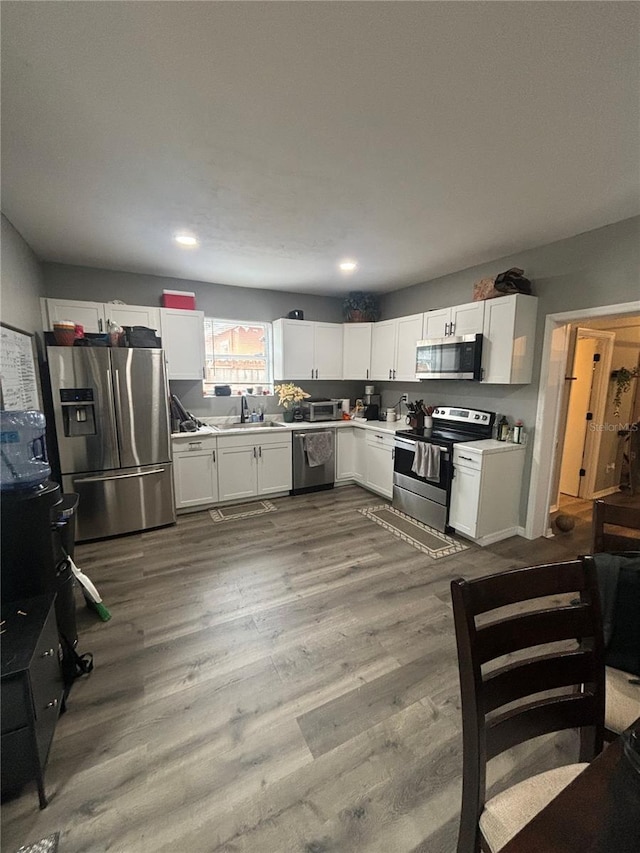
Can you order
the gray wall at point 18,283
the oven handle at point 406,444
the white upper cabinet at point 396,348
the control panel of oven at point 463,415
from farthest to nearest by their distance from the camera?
the white upper cabinet at point 396,348, the oven handle at point 406,444, the control panel of oven at point 463,415, the gray wall at point 18,283

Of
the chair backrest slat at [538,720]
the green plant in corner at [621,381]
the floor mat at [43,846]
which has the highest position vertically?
the green plant in corner at [621,381]

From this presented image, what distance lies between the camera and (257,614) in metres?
2.30

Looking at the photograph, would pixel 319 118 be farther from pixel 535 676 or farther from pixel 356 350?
pixel 356 350

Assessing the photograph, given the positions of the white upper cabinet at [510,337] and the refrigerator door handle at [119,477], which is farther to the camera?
the refrigerator door handle at [119,477]

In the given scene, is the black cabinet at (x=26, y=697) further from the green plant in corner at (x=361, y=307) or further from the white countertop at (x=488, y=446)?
the green plant in corner at (x=361, y=307)

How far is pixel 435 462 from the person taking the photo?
3391mm

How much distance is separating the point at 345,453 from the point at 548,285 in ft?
9.49

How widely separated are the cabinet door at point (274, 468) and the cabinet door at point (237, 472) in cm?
8

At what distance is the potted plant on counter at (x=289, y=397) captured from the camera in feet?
15.3

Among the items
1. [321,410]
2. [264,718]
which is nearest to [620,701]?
A: [264,718]

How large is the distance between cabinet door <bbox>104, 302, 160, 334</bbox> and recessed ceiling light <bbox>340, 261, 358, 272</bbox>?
207cm

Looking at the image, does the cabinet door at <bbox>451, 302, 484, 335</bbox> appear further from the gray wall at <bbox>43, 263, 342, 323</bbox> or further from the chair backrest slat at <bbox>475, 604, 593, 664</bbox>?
the chair backrest slat at <bbox>475, 604, 593, 664</bbox>

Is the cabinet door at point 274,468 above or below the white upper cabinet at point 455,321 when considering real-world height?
below

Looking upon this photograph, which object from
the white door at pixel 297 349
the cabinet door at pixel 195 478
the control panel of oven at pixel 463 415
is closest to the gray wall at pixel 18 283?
the cabinet door at pixel 195 478
